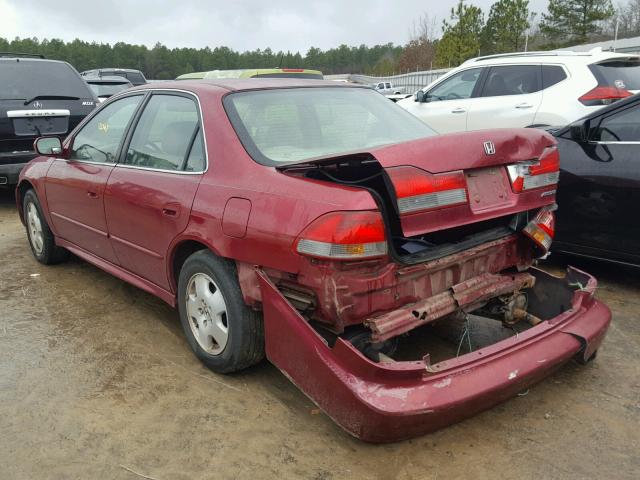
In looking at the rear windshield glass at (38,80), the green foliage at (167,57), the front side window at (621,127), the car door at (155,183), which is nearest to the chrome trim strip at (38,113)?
the rear windshield glass at (38,80)

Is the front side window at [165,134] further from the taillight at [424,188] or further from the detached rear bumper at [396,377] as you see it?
the taillight at [424,188]

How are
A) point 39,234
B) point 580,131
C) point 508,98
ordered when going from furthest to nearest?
point 508,98
point 39,234
point 580,131

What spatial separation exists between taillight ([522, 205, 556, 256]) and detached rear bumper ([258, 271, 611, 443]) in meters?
0.60

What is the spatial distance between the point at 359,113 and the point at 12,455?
260 cm

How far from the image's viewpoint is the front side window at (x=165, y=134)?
3.38 m

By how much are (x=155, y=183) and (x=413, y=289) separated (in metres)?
1.70

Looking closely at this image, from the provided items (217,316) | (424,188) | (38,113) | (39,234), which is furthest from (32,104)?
(424,188)

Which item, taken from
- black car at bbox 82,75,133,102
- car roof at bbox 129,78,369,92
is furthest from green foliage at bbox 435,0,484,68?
car roof at bbox 129,78,369,92

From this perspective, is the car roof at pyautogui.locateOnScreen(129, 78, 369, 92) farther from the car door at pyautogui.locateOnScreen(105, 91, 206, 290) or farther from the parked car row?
the parked car row

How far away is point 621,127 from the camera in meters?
4.39

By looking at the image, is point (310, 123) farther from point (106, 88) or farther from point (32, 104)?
point (106, 88)

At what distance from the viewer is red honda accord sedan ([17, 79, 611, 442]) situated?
8.05ft

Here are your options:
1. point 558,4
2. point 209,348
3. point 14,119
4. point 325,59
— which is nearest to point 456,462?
point 209,348

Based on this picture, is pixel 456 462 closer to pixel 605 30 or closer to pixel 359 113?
pixel 359 113
